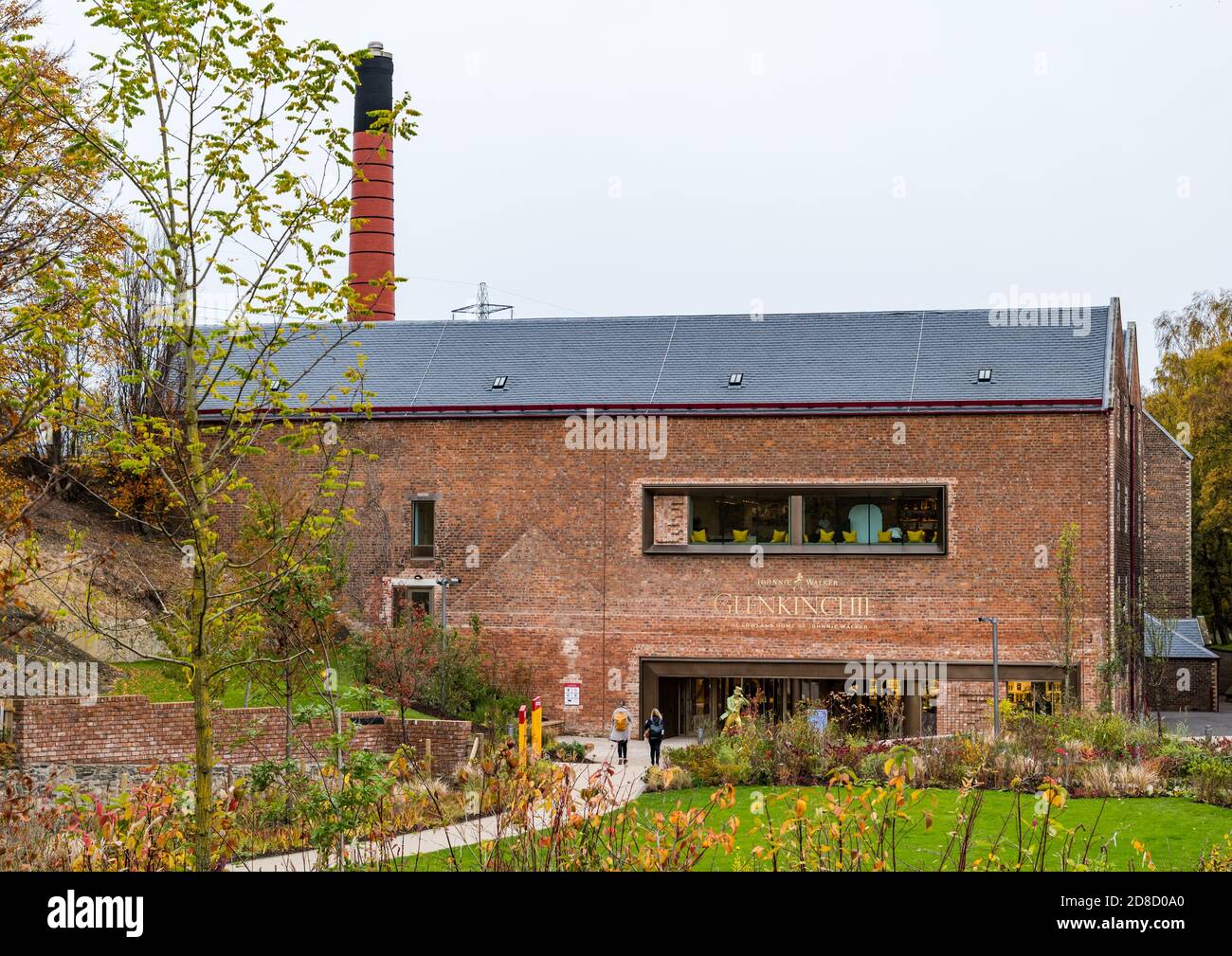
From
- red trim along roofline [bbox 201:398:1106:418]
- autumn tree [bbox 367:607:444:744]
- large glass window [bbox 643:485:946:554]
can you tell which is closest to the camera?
autumn tree [bbox 367:607:444:744]

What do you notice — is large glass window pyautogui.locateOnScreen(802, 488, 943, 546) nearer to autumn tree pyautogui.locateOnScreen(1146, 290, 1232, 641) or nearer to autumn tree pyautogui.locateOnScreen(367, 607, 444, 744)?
autumn tree pyautogui.locateOnScreen(367, 607, 444, 744)

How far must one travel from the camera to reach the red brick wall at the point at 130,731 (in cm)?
1872

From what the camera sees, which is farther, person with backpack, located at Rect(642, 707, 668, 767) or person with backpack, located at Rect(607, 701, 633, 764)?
person with backpack, located at Rect(607, 701, 633, 764)

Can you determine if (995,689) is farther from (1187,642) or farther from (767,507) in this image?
(1187,642)

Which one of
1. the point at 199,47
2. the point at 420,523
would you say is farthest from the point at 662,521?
the point at 199,47

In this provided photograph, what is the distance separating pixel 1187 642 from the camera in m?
40.8

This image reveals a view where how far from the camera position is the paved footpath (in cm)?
822

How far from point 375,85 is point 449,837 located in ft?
110

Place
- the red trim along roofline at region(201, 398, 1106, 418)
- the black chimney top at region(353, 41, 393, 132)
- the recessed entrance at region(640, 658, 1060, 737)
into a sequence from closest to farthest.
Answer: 1. the recessed entrance at region(640, 658, 1060, 737)
2. the red trim along roofline at region(201, 398, 1106, 418)
3. the black chimney top at region(353, 41, 393, 132)
